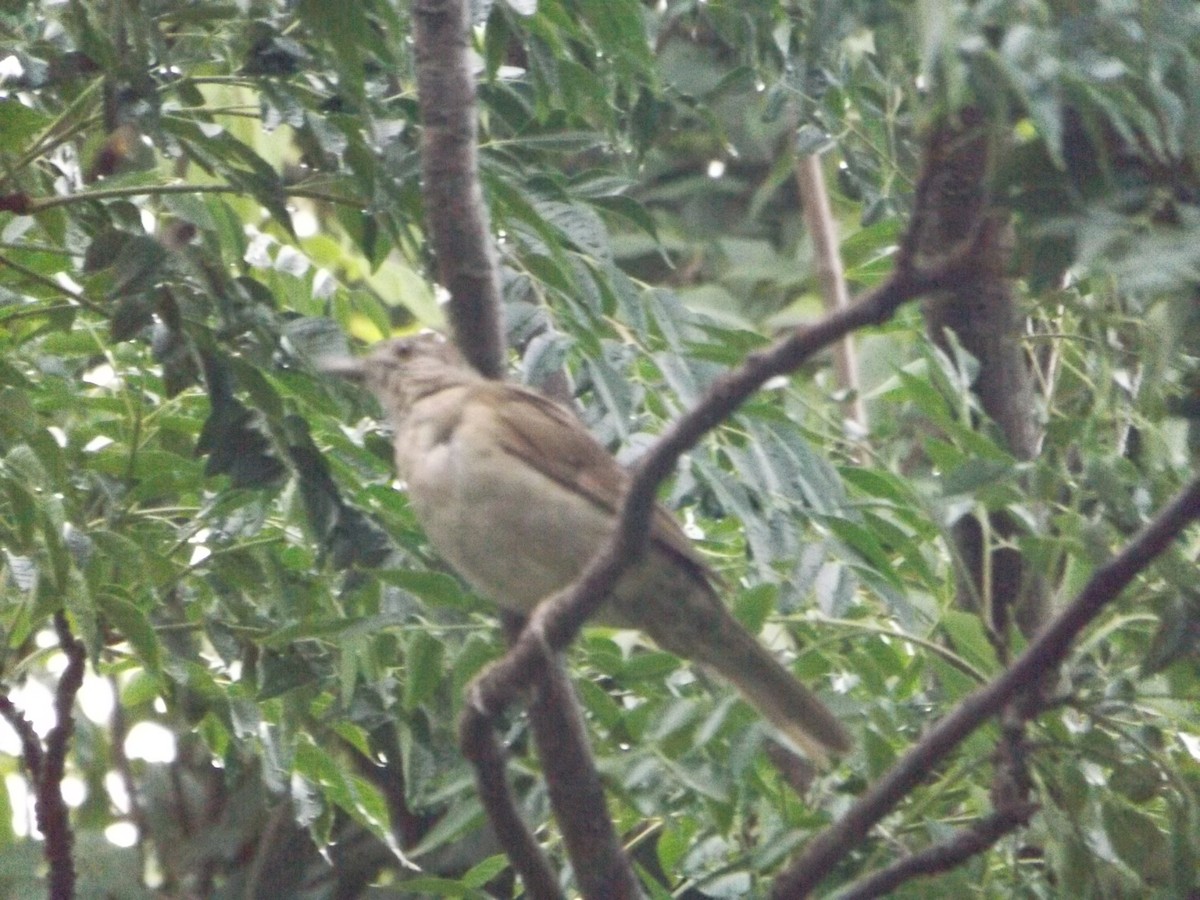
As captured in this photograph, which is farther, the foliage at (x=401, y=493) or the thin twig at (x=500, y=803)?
the foliage at (x=401, y=493)

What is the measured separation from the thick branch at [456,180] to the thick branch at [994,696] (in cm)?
103

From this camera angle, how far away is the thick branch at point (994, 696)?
2863mm

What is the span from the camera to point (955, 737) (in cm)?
324

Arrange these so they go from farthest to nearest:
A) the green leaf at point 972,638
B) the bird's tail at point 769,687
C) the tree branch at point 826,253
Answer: the tree branch at point 826,253
the bird's tail at point 769,687
the green leaf at point 972,638

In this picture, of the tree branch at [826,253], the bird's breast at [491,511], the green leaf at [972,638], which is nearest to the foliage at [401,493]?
the green leaf at [972,638]

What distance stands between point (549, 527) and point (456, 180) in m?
1.30

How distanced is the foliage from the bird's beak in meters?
0.05

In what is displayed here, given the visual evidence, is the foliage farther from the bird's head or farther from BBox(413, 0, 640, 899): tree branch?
the bird's head

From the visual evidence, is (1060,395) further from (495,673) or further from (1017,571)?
(495,673)

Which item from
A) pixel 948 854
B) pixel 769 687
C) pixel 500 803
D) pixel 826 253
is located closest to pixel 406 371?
pixel 769 687

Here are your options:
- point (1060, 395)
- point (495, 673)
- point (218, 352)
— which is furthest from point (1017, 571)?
point (218, 352)

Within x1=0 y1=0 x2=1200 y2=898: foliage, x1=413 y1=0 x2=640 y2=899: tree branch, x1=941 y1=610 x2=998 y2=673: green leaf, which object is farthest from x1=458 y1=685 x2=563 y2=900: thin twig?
x1=941 y1=610 x2=998 y2=673: green leaf

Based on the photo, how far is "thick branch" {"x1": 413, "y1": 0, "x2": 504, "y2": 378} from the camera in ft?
11.3

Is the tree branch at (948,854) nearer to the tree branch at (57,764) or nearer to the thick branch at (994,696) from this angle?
the thick branch at (994,696)
